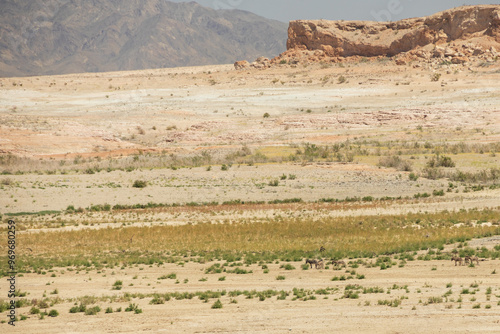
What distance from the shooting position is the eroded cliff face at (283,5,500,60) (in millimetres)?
77312

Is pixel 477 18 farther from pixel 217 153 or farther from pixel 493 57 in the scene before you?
pixel 217 153

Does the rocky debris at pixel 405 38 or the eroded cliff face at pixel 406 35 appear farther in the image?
Answer: the eroded cliff face at pixel 406 35

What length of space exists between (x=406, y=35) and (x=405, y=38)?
38 cm

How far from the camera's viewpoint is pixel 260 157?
42.5m

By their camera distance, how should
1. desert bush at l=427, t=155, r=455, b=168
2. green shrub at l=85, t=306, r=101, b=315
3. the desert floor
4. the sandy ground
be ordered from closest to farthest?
the sandy ground < the desert floor < green shrub at l=85, t=306, r=101, b=315 < desert bush at l=427, t=155, r=455, b=168

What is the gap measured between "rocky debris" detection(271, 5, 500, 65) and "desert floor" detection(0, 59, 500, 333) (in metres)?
3.31

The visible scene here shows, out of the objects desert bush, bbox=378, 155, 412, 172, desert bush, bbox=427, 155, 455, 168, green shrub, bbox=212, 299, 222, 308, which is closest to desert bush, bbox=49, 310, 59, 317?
green shrub, bbox=212, 299, 222, 308

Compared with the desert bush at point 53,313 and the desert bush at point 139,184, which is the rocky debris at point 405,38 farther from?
the desert bush at point 53,313

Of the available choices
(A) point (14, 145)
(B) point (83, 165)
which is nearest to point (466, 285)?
(B) point (83, 165)

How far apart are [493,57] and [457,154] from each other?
3565cm

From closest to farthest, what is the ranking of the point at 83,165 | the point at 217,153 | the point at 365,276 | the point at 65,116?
the point at 365,276
the point at 83,165
the point at 217,153
the point at 65,116

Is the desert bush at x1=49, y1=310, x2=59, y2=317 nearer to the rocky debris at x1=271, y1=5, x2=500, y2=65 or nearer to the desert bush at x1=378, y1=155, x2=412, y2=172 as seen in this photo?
the desert bush at x1=378, y1=155, x2=412, y2=172

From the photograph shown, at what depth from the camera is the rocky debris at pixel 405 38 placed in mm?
76812

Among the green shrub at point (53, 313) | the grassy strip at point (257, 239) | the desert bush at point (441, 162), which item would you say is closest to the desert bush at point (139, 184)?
the grassy strip at point (257, 239)
